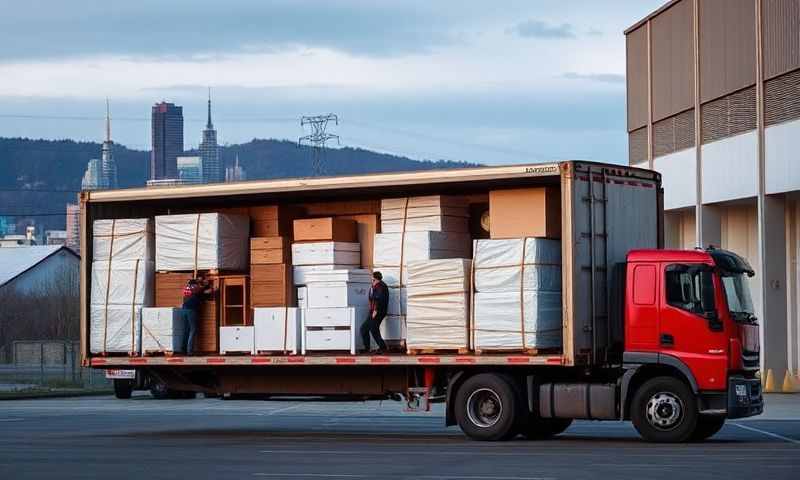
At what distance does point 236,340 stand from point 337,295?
1.97 metres

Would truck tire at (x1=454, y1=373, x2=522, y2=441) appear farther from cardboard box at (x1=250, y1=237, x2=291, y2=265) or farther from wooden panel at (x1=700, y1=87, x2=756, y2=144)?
wooden panel at (x1=700, y1=87, x2=756, y2=144)

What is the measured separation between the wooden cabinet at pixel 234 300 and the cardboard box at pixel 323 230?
1221mm

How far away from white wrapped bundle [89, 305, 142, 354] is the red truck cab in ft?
27.4

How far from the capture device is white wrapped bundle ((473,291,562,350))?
21578 mm

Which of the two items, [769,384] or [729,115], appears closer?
[769,384]

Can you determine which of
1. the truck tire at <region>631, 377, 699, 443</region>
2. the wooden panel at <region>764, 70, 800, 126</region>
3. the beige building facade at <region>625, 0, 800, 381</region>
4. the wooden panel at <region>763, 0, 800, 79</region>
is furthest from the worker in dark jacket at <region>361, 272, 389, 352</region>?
the wooden panel at <region>763, 0, 800, 79</region>

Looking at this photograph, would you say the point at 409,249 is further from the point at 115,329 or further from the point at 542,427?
the point at 115,329

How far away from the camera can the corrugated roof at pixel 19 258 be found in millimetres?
107931

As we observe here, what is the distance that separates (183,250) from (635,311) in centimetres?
784

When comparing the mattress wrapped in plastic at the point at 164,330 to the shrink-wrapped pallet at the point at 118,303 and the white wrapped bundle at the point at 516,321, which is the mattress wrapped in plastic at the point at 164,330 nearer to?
the shrink-wrapped pallet at the point at 118,303

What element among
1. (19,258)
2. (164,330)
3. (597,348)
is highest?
(19,258)

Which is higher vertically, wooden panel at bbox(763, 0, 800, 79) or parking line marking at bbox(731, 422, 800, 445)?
wooden panel at bbox(763, 0, 800, 79)

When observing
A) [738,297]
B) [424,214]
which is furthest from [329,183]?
[738,297]

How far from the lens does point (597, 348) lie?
21828mm
